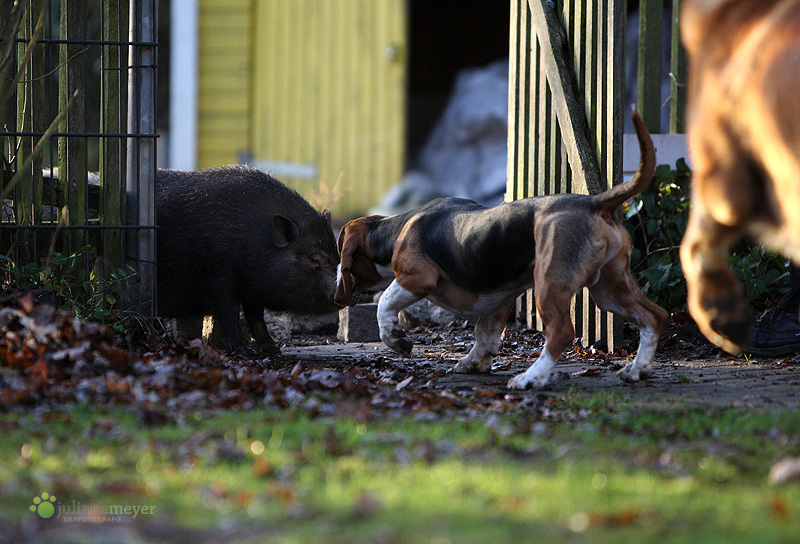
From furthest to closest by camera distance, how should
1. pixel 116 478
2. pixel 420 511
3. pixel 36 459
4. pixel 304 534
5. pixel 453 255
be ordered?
pixel 453 255 → pixel 36 459 → pixel 116 478 → pixel 420 511 → pixel 304 534

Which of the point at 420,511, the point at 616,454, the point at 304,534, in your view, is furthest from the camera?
the point at 616,454

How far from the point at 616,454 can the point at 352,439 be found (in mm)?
889

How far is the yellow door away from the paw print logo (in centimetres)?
1092

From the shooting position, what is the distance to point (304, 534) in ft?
7.15

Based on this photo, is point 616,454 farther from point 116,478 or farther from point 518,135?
point 518,135

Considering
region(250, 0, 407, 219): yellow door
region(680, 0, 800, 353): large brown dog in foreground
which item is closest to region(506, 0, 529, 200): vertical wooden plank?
region(680, 0, 800, 353): large brown dog in foreground

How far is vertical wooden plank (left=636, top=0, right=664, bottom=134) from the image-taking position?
6996mm

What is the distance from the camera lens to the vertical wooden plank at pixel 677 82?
23.9 feet

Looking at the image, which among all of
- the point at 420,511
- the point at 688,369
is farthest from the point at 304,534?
the point at 688,369

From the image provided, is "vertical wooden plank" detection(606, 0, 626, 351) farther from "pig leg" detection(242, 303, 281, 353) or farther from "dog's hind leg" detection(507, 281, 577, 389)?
"pig leg" detection(242, 303, 281, 353)

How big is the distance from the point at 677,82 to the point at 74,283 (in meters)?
4.70

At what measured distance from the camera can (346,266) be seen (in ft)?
20.1

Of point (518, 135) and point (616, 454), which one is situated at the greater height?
point (518, 135)

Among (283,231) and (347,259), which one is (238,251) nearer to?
(283,231)
